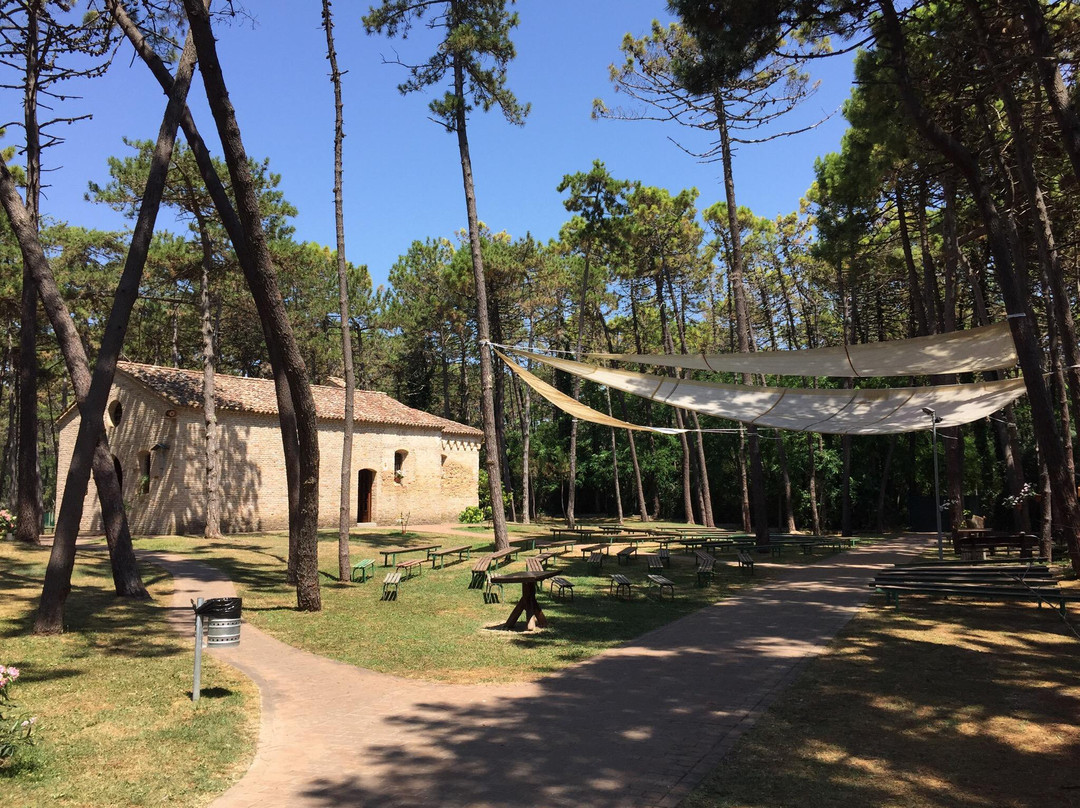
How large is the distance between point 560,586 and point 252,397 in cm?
1331

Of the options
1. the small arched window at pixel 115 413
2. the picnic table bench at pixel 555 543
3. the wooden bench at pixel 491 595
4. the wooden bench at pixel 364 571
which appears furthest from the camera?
the small arched window at pixel 115 413

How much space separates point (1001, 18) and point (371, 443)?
18412 millimetres

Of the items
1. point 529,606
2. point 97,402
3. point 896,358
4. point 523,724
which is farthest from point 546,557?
point 523,724

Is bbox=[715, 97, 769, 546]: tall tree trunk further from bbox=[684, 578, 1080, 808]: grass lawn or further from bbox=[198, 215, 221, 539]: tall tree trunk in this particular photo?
bbox=[198, 215, 221, 539]: tall tree trunk

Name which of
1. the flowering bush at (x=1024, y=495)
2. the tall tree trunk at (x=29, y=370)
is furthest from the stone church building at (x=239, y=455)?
the flowering bush at (x=1024, y=495)

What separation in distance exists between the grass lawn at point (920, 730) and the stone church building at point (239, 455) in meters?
16.1

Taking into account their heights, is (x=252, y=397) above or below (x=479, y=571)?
above

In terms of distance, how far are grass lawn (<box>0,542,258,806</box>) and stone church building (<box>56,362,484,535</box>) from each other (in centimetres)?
984

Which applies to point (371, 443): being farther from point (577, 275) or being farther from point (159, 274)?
point (577, 275)

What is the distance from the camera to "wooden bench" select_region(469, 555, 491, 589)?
32.1 ft

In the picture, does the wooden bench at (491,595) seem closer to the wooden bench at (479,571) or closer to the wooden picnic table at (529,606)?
the wooden bench at (479,571)

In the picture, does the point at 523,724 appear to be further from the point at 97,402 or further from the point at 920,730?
the point at 97,402

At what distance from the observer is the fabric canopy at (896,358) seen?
7.00 meters

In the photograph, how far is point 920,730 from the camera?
4.20 m
